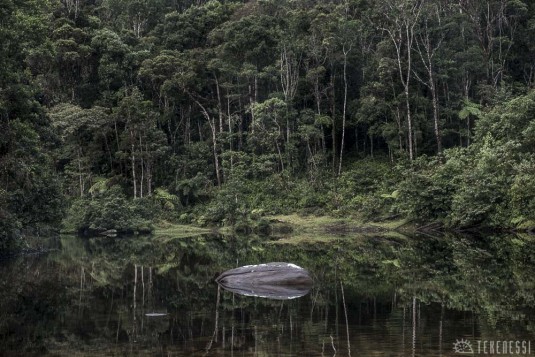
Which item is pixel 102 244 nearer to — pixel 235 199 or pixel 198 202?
pixel 235 199

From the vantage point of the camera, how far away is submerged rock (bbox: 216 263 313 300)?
14.9 metres

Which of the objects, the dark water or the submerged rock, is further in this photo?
the submerged rock

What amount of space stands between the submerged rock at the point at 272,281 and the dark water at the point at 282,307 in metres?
0.54

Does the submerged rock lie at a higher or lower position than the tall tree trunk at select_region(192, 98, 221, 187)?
lower

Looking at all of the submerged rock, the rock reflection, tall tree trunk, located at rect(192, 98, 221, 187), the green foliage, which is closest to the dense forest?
the green foliage

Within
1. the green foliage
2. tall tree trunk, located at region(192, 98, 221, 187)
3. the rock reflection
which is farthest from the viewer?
tall tree trunk, located at region(192, 98, 221, 187)

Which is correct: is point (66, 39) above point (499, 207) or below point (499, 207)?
above

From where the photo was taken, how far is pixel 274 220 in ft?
131

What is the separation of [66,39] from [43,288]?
35.0 m

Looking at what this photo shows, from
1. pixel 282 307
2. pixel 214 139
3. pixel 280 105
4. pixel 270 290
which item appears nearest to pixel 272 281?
pixel 270 290

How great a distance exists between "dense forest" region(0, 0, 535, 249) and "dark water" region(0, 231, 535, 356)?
15850mm

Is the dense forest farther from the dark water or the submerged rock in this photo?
the submerged rock

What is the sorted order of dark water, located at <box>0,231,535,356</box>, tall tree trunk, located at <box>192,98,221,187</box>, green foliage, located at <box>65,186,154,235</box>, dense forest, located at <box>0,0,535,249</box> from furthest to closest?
tall tree trunk, located at <box>192,98,221,187</box>, dense forest, located at <box>0,0,535,249</box>, green foliage, located at <box>65,186,154,235</box>, dark water, located at <box>0,231,535,356</box>

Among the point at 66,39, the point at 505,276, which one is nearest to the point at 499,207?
the point at 505,276
